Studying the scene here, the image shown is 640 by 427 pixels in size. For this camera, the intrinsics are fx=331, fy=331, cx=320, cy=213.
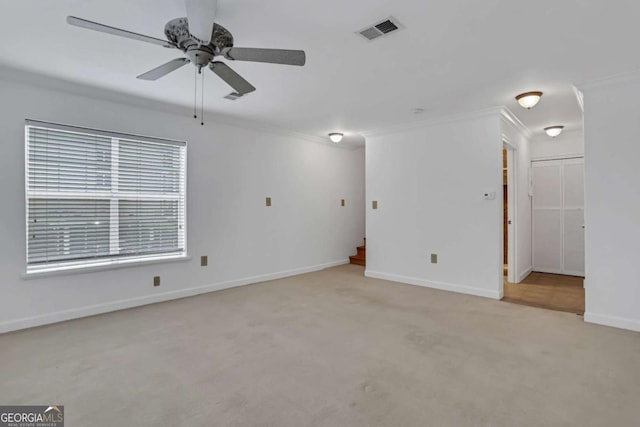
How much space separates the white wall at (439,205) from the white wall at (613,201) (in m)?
0.92

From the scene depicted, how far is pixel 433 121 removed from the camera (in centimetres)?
449

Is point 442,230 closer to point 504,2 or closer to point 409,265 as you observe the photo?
point 409,265

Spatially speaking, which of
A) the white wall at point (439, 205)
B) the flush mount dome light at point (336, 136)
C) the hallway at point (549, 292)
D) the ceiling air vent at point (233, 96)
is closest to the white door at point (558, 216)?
the hallway at point (549, 292)

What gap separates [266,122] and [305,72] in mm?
1912

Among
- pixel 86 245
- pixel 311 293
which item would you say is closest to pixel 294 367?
pixel 311 293

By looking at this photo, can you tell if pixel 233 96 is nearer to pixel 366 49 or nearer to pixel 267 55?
pixel 366 49

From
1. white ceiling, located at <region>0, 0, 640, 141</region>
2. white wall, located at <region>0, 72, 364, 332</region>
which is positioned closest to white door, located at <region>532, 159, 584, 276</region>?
white ceiling, located at <region>0, 0, 640, 141</region>

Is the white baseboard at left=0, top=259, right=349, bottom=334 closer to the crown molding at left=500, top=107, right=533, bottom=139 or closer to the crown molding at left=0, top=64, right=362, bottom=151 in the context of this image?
the crown molding at left=0, top=64, right=362, bottom=151

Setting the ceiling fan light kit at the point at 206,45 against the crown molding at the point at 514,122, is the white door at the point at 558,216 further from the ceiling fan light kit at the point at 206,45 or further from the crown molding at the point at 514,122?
the ceiling fan light kit at the point at 206,45

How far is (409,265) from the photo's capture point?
4809 mm

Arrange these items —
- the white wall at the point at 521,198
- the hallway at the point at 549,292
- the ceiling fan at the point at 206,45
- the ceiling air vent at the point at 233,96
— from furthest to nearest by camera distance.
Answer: the white wall at the point at 521,198, the hallway at the point at 549,292, the ceiling air vent at the point at 233,96, the ceiling fan at the point at 206,45

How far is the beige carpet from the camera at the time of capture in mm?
1807

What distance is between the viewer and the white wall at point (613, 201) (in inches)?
118

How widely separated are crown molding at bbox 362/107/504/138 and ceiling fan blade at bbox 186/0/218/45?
341cm
